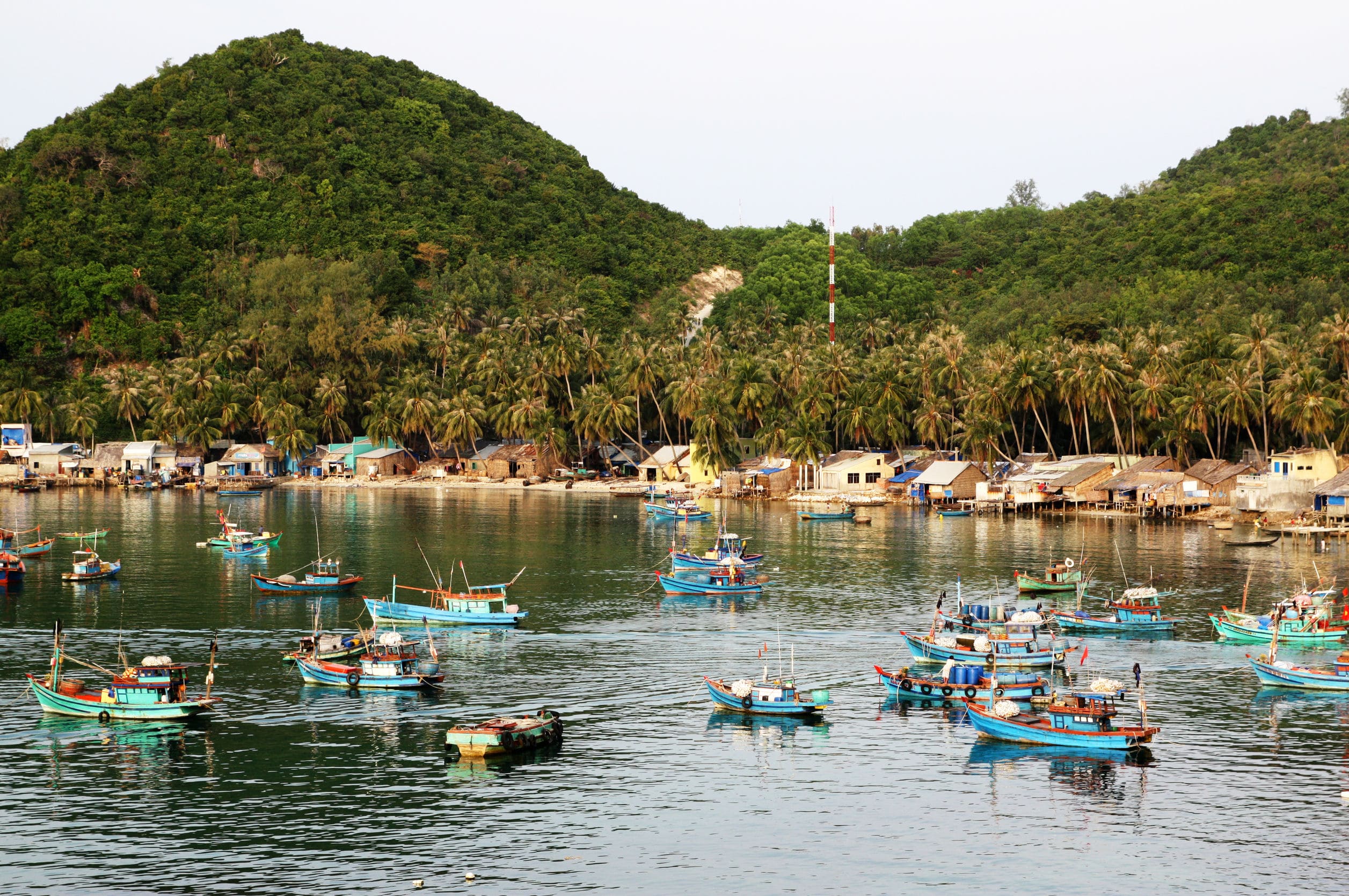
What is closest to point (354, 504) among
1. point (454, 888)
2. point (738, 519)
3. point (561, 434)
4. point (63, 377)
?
point (561, 434)

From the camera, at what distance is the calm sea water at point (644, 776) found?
130 feet

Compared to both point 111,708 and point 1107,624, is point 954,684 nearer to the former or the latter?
point 1107,624

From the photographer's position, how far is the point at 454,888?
37969 mm

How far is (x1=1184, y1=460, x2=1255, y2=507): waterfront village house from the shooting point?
415 feet

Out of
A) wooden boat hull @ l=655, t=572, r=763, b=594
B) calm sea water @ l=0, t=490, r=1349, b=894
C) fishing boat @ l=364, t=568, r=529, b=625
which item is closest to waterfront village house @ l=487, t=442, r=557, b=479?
wooden boat hull @ l=655, t=572, r=763, b=594

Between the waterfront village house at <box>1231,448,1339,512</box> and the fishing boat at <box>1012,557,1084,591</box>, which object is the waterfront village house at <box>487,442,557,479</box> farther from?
the fishing boat at <box>1012,557,1084,591</box>

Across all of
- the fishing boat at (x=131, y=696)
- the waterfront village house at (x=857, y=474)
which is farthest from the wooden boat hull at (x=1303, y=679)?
the waterfront village house at (x=857, y=474)

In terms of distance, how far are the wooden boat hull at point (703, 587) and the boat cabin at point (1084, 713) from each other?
36580 millimetres

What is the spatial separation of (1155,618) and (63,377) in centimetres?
17617

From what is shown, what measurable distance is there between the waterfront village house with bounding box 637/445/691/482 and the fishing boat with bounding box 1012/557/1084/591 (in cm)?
8040

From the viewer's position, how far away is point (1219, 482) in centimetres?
12738

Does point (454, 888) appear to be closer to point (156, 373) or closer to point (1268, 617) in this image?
point (1268, 617)

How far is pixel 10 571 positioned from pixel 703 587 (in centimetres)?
4792

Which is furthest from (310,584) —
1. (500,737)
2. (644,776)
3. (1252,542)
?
(1252,542)
